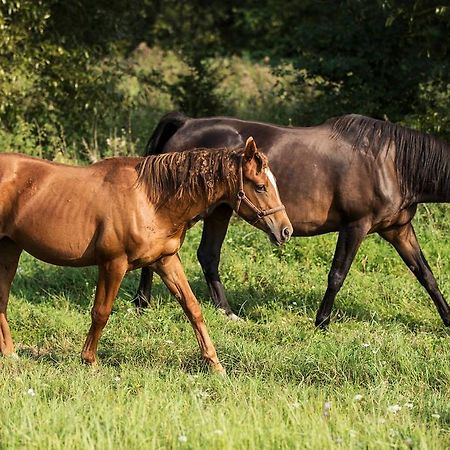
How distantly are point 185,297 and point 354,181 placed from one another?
1.98m

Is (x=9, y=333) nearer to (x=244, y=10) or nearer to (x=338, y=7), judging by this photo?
(x=338, y=7)

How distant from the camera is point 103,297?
6133 mm

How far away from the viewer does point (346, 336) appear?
273 inches

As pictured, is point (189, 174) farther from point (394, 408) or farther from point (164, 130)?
point (164, 130)

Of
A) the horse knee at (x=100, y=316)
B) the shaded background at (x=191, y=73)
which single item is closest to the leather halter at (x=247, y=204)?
the horse knee at (x=100, y=316)

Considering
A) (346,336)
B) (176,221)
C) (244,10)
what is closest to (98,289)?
(176,221)

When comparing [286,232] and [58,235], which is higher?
[286,232]

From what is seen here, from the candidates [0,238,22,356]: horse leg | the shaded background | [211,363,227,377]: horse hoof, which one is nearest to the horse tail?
[0,238,22,356]: horse leg

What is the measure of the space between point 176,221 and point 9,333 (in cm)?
165

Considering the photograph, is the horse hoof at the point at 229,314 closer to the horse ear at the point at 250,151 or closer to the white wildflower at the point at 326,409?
the horse ear at the point at 250,151

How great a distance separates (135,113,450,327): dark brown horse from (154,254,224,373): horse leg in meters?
1.44

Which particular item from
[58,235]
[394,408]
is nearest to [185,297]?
[58,235]

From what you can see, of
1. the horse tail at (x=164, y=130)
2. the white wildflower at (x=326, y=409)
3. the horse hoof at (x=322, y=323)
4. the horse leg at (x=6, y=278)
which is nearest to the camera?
the white wildflower at (x=326, y=409)

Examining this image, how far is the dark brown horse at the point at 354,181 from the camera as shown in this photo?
7.39 m
